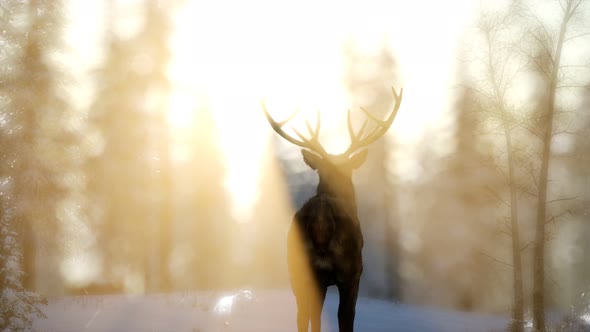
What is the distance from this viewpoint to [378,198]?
23.8 meters

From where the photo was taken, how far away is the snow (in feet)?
45.5

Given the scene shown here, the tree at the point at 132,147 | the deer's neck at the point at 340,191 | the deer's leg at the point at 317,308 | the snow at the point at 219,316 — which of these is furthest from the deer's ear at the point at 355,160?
the tree at the point at 132,147

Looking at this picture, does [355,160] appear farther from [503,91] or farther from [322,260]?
[503,91]

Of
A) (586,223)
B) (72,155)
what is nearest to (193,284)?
(72,155)

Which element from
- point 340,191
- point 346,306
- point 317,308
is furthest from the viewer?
point 340,191

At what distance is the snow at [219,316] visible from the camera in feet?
45.5

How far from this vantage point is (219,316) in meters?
15.0

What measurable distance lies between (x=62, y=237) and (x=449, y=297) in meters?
16.5

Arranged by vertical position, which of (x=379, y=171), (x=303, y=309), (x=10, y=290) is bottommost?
(x=10, y=290)

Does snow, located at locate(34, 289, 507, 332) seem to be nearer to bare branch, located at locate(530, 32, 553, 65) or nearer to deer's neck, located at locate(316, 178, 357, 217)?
deer's neck, located at locate(316, 178, 357, 217)

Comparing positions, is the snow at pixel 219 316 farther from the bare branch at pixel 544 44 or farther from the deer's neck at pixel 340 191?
the bare branch at pixel 544 44

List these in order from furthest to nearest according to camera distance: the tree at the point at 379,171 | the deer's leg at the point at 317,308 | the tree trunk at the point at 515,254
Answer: the tree at the point at 379,171, the tree trunk at the point at 515,254, the deer's leg at the point at 317,308

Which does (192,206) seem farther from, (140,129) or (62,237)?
(62,237)

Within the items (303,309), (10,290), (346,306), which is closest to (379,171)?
(10,290)
